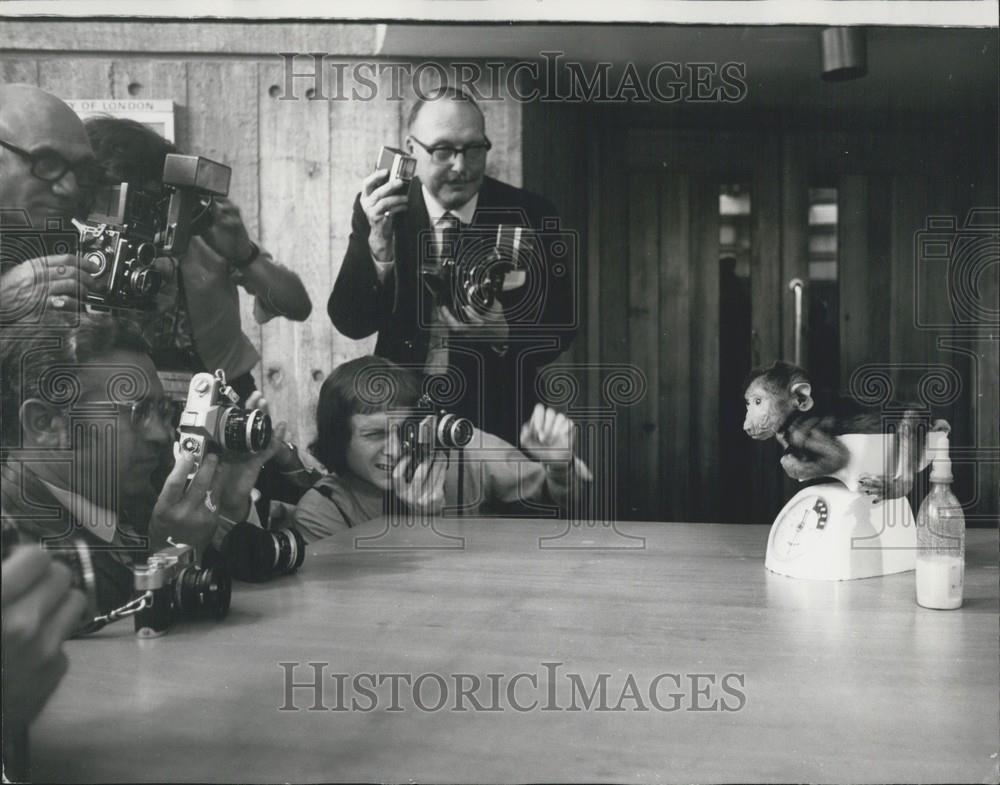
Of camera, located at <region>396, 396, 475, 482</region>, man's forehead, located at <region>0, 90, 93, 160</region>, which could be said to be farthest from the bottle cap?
man's forehead, located at <region>0, 90, 93, 160</region>

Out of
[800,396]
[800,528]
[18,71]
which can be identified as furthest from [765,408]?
[18,71]

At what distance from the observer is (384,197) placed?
5.14 ft

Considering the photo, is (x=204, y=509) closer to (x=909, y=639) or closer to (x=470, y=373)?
(x=470, y=373)

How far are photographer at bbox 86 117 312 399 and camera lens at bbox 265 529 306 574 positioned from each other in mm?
281

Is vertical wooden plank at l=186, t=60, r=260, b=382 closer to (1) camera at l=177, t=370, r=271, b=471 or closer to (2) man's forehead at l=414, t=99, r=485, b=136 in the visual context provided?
(1) camera at l=177, t=370, r=271, b=471

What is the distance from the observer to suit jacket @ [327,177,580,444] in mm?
1581

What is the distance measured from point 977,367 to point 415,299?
107 centimetres

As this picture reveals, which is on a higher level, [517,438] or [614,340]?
[614,340]

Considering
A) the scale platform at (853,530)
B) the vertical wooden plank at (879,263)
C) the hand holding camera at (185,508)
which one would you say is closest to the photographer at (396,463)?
the hand holding camera at (185,508)

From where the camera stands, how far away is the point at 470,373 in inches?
65.4

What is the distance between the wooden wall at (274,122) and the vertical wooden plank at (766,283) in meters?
0.46

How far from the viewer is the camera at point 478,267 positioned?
5.28 ft

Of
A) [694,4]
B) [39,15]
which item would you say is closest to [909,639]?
[694,4]

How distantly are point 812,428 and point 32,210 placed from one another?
1.21 meters
